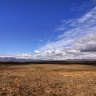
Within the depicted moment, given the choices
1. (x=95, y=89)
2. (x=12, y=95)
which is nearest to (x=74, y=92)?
(x=95, y=89)

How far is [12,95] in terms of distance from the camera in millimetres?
19234

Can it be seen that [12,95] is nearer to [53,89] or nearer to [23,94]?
[23,94]

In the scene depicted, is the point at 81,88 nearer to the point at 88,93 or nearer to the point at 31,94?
the point at 88,93

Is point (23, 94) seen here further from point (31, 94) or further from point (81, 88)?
point (81, 88)

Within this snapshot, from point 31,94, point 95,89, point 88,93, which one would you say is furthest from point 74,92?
point 31,94

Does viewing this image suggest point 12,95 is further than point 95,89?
No

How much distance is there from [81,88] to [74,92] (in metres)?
2.19

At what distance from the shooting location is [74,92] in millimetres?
21297

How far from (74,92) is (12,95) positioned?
630 cm

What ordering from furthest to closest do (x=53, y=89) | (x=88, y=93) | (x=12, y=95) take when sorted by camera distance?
(x=53, y=89)
(x=88, y=93)
(x=12, y=95)

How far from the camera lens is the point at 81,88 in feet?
76.2

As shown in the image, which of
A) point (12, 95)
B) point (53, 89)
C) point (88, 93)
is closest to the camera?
point (12, 95)

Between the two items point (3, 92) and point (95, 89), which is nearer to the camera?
point (3, 92)

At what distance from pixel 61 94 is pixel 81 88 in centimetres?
367
